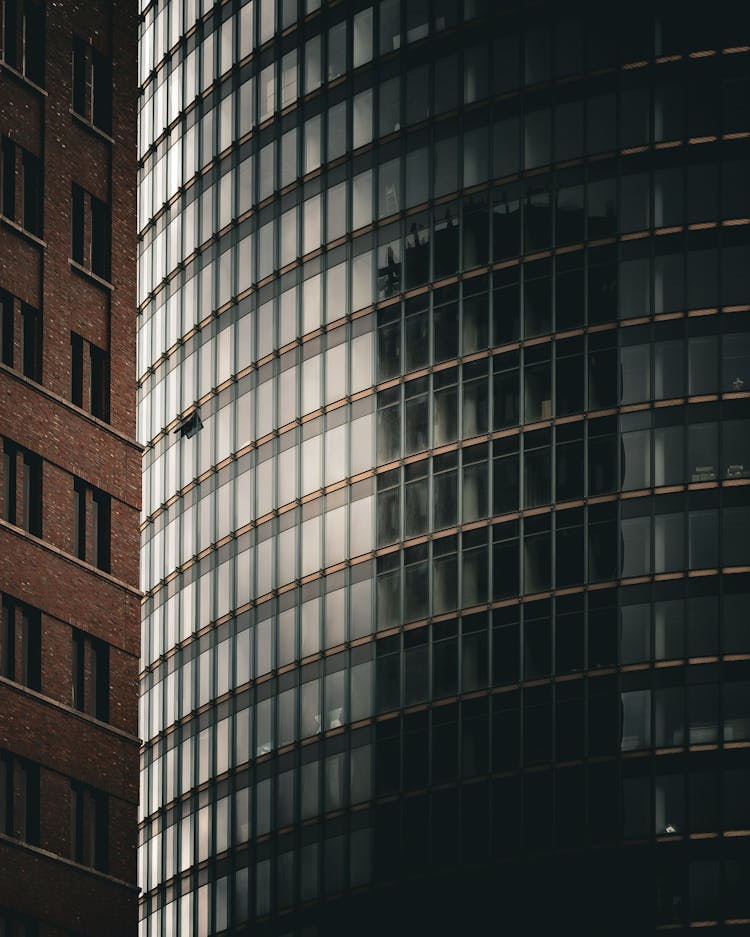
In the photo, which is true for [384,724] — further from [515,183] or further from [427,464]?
[515,183]

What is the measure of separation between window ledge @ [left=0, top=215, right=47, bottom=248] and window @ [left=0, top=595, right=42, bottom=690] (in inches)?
339

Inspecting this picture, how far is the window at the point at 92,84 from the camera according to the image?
6306 centimetres

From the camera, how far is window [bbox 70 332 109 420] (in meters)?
60.2

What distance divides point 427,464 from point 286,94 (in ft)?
58.8

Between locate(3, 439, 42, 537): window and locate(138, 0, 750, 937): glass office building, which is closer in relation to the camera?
locate(3, 439, 42, 537): window

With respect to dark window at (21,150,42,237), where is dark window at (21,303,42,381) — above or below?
A: below

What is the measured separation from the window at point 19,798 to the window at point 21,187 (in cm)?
1255

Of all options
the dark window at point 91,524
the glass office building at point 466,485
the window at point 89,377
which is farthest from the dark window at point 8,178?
the glass office building at point 466,485

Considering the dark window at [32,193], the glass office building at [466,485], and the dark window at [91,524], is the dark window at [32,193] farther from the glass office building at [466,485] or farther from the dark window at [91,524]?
the glass office building at [466,485]

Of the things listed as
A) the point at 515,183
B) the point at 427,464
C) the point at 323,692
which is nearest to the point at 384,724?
the point at 323,692

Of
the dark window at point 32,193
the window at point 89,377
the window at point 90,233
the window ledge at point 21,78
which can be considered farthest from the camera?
the window at point 90,233

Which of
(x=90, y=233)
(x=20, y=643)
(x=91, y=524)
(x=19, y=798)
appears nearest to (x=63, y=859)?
(x=19, y=798)

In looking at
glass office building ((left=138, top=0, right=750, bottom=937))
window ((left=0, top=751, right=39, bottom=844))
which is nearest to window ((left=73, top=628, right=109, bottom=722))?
window ((left=0, top=751, right=39, bottom=844))

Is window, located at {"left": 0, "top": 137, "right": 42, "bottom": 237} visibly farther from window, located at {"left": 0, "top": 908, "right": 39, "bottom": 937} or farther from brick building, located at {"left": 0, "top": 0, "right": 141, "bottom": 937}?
window, located at {"left": 0, "top": 908, "right": 39, "bottom": 937}
